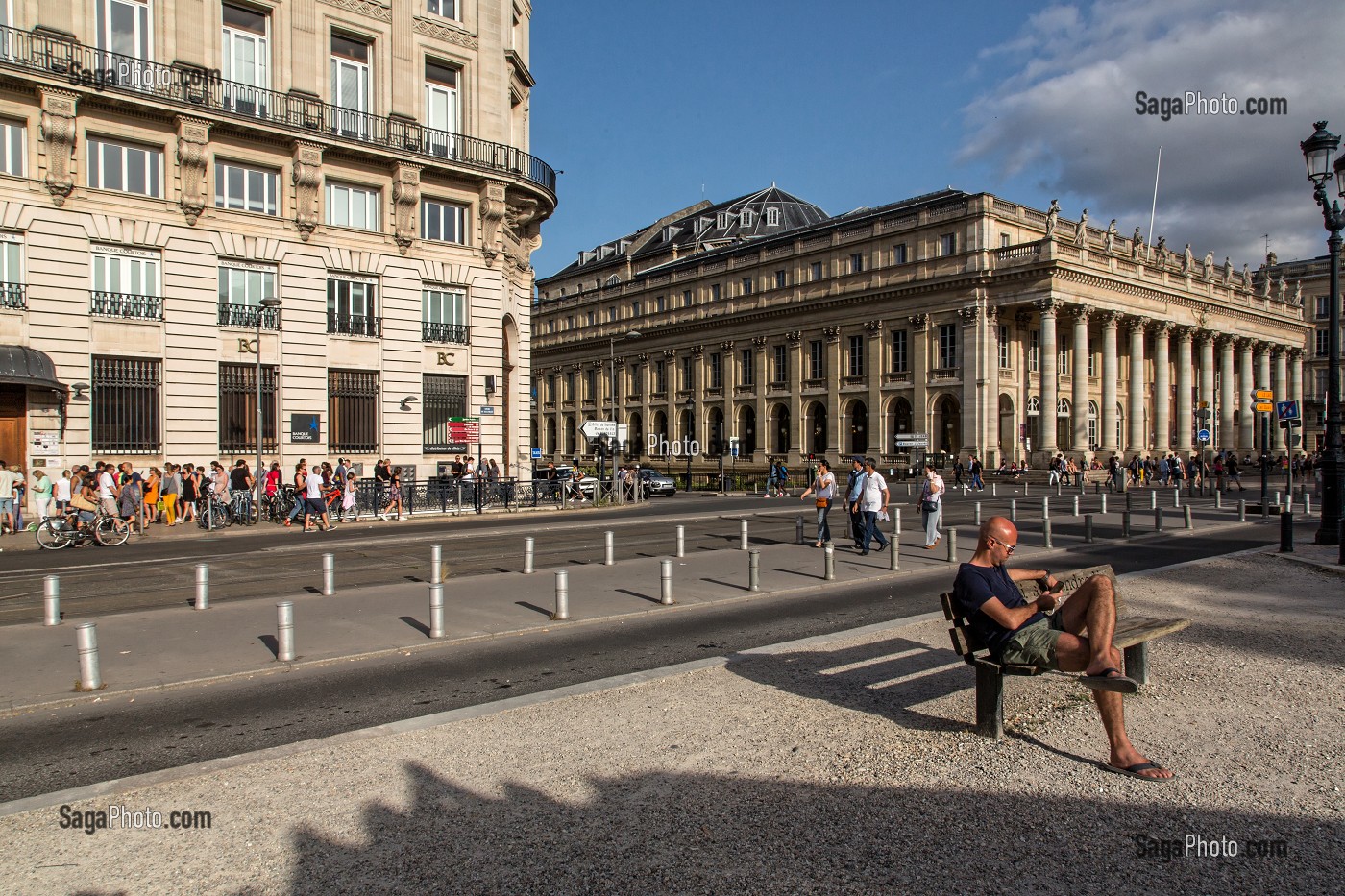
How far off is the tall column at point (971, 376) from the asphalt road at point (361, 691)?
46.7 meters

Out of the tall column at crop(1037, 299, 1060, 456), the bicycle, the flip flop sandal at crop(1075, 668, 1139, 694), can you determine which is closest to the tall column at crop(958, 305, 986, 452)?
the tall column at crop(1037, 299, 1060, 456)

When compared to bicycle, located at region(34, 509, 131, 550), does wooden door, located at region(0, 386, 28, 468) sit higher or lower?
higher

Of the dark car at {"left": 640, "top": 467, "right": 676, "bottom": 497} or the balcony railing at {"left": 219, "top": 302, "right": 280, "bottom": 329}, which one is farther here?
the dark car at {"left": 640, "top": 467, "right": 676, "bottom": 497}

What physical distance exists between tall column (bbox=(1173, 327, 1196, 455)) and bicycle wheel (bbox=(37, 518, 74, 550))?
2733 inches

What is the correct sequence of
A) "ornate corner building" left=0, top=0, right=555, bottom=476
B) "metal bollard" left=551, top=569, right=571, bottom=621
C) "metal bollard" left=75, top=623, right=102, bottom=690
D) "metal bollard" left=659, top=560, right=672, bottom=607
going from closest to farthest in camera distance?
1. "metal bollard" left=75, top=623, right=102, bottom=690
2. "metal bollard" left=551, top=569, right=571, bottom=621
3. "metal bollard" left=659, top=560, right=672, bottom=607
4. "ornate corner building" left=0, top=0, right=555, bottom=476

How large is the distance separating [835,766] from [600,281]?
9037 centimetres

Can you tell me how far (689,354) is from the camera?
3059 inches

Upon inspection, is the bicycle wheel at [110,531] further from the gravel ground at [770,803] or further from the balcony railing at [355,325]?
the gravel ground at [770,803]

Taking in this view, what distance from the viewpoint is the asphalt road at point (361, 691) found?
6.11 meters

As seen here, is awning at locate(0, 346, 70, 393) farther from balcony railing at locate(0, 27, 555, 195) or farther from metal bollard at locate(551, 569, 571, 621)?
metal bollard at locate(551, 569, 571, 621)

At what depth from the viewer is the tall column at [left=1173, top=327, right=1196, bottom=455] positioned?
66.2 metres

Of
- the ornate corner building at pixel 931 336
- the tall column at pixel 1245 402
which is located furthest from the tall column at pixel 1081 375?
the tall column at pixel 1245 402

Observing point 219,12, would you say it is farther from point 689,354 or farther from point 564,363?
point 564,363

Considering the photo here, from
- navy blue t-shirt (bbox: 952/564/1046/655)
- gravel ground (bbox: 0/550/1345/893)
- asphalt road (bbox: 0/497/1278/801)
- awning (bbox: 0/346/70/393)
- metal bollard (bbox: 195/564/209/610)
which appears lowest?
asphalt road (bbox: 0/497/1278/801)
